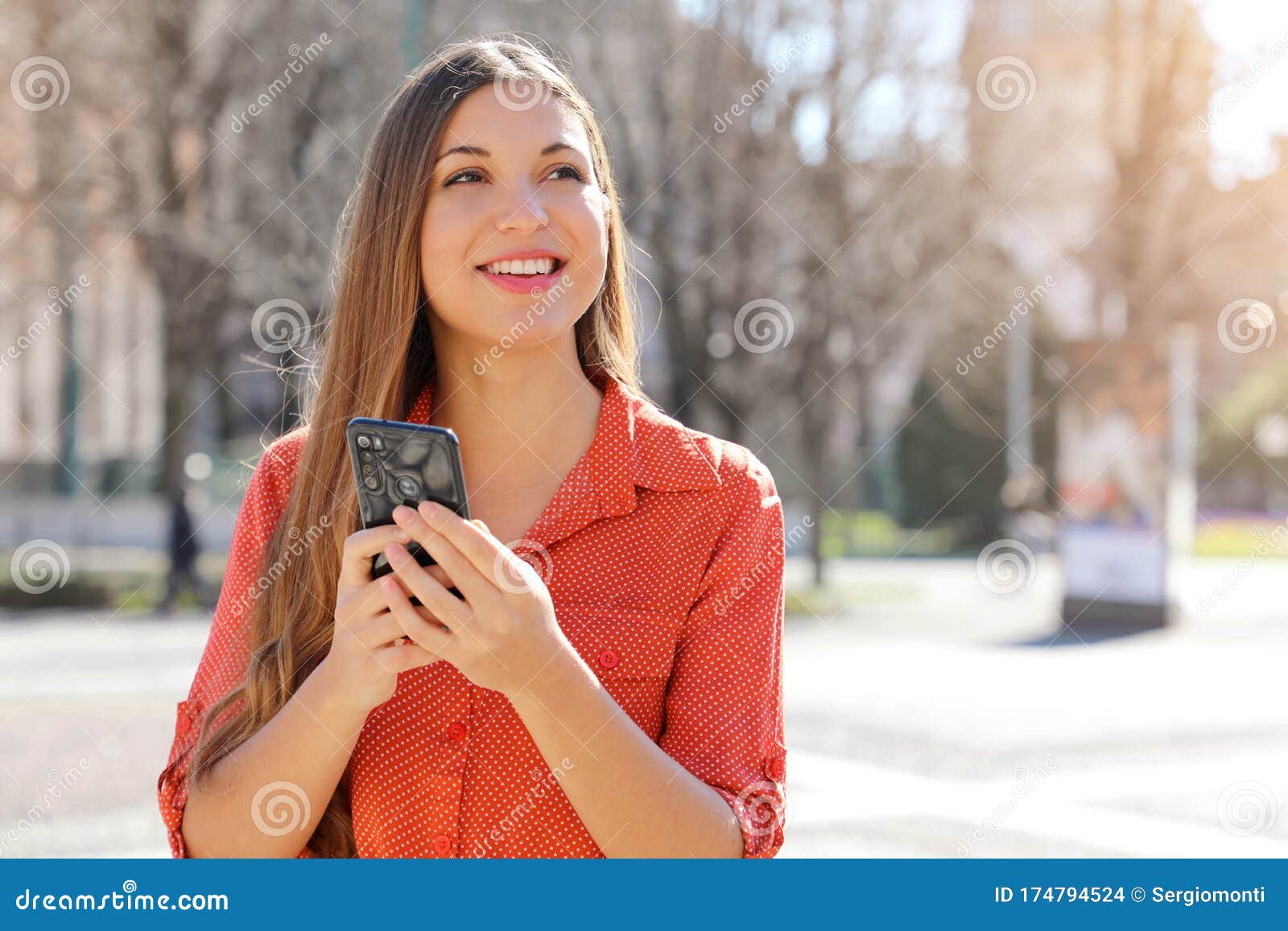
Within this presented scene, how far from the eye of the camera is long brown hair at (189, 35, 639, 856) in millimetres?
2107

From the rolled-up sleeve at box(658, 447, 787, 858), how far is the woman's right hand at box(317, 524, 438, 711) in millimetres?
414

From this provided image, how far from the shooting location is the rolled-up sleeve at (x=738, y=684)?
202cm

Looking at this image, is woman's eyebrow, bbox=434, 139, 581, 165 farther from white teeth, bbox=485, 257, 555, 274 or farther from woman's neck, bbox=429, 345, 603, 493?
woman's neck, bbox=429, 345, 603, 493

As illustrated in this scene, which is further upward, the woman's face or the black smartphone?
the woman's face

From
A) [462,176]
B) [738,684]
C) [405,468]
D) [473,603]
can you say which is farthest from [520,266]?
[738,684]

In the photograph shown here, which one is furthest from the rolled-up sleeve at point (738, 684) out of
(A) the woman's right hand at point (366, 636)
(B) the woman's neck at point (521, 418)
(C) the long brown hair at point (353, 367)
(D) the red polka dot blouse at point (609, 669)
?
(C) the long brown hair at point (353, 367)

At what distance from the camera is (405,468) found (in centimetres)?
183

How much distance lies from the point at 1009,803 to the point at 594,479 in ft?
19.8

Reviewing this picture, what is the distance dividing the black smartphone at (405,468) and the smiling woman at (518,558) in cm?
7

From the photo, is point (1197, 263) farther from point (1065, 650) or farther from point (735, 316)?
point (1065, 650)

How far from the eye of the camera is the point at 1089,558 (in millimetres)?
16453

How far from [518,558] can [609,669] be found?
0.84ft

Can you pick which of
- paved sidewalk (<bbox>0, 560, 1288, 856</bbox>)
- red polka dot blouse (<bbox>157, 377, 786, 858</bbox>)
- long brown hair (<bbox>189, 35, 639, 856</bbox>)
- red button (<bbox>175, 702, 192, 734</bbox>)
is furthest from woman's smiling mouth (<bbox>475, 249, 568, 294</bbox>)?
paved sidewalk (<bbox>0, 560, 1288, 856</bbox>)

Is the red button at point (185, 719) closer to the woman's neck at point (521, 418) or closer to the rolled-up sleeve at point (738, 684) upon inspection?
the woman's neck at point (521, 418)
